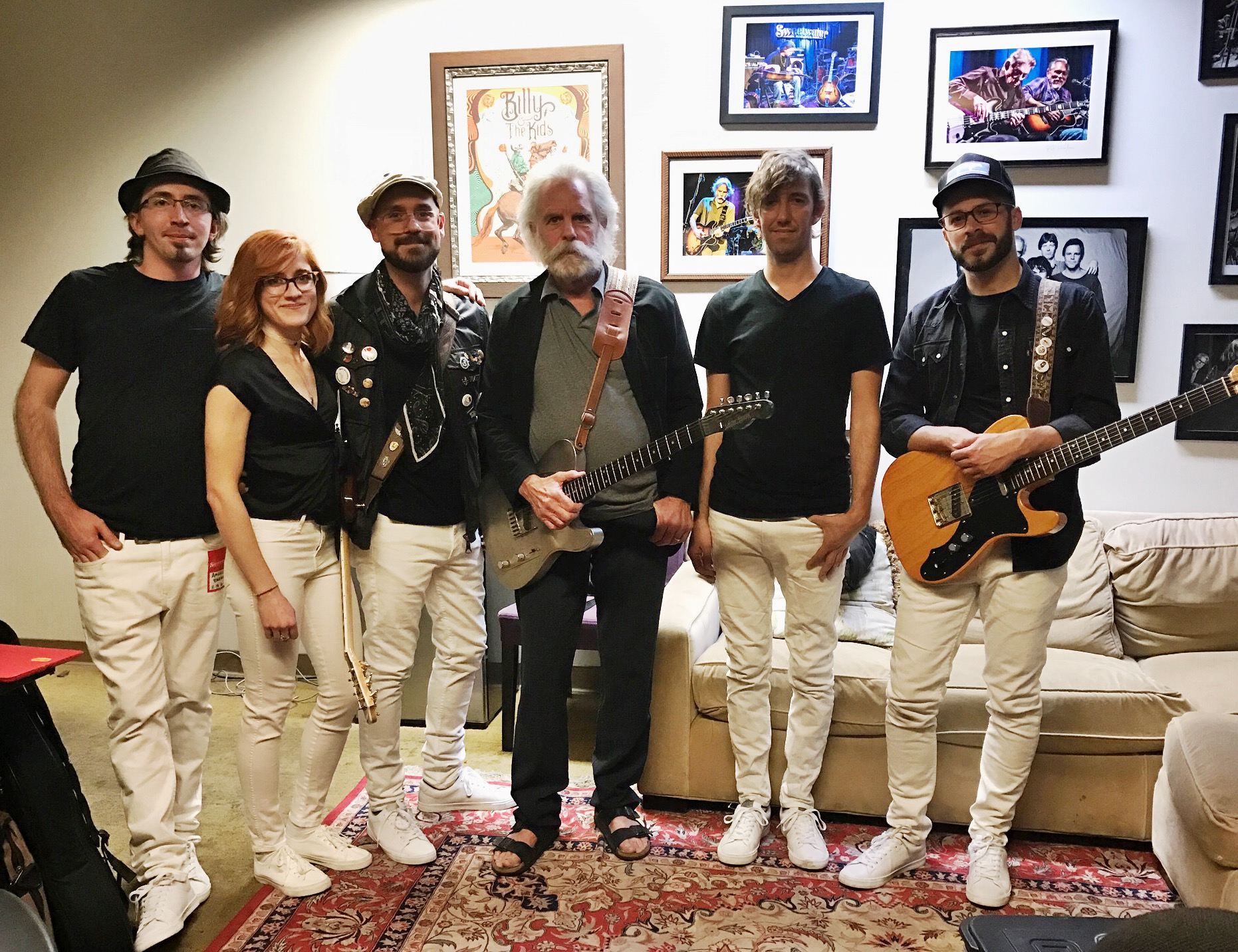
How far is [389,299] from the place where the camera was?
2.22 metres

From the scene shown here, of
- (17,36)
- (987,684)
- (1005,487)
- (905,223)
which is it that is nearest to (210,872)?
(987,684)

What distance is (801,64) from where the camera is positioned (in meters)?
3.20

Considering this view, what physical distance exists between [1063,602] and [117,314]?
2.65 metres

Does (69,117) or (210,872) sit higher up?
(69,117)

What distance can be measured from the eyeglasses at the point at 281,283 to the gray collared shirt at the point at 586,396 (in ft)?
1.76

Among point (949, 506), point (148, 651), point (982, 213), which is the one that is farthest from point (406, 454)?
point (982, 213)

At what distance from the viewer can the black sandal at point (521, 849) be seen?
2.27 metres

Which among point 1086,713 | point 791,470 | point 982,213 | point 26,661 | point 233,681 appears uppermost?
point 982,213

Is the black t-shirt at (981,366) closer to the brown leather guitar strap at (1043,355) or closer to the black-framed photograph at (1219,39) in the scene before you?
the brown leather guitar strap at (1043,355)

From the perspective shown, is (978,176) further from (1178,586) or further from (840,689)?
(1178,586)

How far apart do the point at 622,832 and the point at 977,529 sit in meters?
1.13

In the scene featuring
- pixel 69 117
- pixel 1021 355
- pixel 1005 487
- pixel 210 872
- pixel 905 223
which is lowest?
pixel 210 872

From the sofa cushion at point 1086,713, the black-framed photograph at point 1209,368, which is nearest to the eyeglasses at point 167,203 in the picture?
the sofa cushion at point 1086,713

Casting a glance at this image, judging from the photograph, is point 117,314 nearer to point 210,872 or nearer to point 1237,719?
point 210,872
